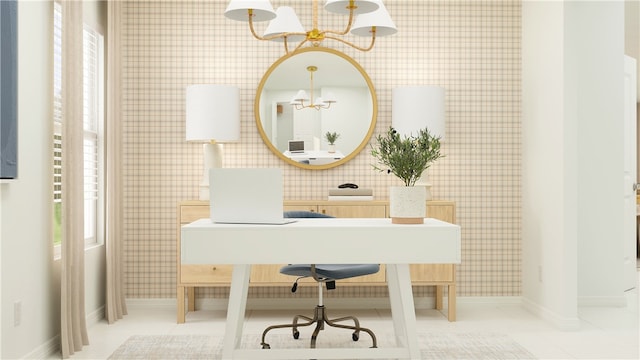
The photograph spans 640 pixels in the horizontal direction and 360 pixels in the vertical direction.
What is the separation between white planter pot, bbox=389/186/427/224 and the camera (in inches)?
112

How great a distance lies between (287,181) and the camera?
4.94m

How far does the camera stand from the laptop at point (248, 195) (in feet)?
9.07

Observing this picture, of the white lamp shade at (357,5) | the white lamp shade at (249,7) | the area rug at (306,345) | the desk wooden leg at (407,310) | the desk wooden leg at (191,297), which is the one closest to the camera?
the white lamp shade at (357,5)

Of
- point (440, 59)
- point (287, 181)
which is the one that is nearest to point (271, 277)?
point (287, 181)

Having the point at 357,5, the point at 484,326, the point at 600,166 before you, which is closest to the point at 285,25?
the point at 357,5

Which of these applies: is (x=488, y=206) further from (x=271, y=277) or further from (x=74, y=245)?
(x=74, y=245)

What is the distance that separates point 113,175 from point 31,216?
3.76 feet

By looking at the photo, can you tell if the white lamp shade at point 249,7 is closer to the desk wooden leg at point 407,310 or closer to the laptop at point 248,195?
the laptop at point 248,195

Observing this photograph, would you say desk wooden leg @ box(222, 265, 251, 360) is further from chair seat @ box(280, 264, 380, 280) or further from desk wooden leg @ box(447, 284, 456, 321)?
desk wooden leg @ box(447, 284, 456, 321)

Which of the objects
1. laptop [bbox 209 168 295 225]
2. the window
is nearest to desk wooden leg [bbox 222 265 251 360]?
laptop [bbox 209 168 295 225]

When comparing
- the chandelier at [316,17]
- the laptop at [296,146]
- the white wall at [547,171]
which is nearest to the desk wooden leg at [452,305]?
the white wall at [547,171]

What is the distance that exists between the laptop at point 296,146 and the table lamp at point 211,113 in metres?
0.51

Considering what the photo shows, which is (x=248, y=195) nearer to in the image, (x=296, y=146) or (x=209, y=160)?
(x=209, y=160)

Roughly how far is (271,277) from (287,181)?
2.76ft
